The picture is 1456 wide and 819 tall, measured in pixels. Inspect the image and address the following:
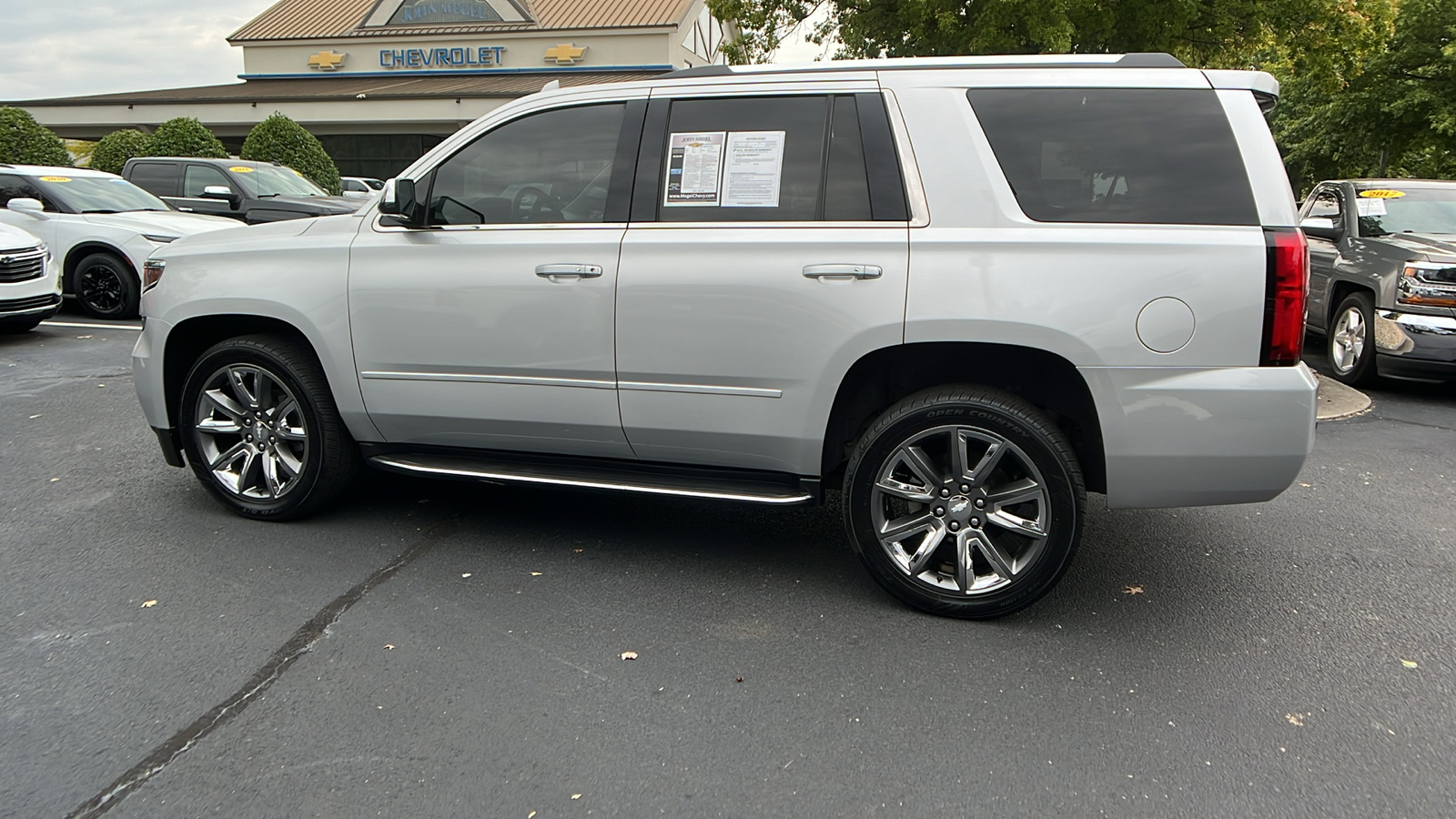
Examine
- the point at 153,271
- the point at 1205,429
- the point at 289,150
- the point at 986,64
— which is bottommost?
the point at 1205,429

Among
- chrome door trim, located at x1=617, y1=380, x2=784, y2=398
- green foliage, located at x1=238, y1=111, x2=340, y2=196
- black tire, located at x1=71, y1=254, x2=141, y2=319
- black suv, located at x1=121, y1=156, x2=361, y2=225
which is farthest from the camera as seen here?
green foliage, located at x1=238, y1=111, x2=340, y2=196

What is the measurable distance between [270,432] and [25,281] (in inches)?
269

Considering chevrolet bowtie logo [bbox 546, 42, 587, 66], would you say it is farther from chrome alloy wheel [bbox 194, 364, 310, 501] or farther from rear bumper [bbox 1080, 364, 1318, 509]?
rear bumper [bbox 1080, 364, 1318, 509]

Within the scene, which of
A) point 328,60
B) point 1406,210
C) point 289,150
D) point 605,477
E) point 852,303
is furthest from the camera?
point 328,60

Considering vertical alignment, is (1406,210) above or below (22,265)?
above

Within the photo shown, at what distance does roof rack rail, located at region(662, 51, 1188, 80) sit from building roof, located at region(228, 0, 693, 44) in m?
29.9

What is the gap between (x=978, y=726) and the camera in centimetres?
312

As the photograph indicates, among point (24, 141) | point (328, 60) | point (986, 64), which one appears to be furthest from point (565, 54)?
point (986, 64)

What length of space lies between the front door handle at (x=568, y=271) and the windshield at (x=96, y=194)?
10017 millimetres

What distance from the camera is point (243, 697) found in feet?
10.6

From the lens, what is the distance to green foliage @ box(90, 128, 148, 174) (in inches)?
806

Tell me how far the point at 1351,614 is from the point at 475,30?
115ft

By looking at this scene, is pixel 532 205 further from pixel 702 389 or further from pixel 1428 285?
pixel 1428 285

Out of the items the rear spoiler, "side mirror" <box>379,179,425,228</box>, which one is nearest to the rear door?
"side mirror" <box>379,179,425,228</box>
